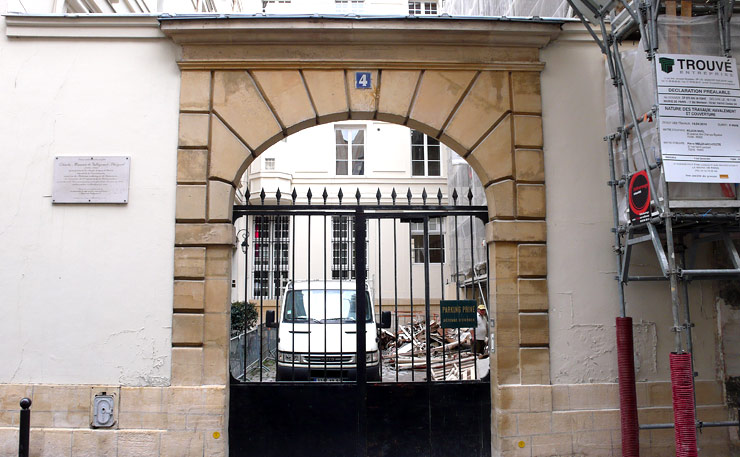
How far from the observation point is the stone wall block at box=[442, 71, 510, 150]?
7023mm

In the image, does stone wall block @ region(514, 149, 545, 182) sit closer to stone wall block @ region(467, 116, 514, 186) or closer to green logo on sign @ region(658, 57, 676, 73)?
stone wall block @ region(467, 116, 514, 186)

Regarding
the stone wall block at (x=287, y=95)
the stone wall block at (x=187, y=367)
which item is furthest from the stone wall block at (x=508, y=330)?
the stone wall block at (x=187, y=367)

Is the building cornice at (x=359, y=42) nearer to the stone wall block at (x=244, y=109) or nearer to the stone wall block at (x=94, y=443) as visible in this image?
the stone wall block at (x=244, y=109)

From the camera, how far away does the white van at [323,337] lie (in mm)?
7500

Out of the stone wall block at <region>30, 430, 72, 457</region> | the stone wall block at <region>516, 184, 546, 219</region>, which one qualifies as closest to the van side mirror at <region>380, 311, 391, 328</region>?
the stone wall block at <region>516, 184, 546, 219</region>

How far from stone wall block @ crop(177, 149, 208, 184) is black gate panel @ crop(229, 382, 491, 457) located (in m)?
2.47

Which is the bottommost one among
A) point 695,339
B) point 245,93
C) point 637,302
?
point 695,339

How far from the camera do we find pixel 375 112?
7.07 metres

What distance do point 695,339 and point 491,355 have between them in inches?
93.6

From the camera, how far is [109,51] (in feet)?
23.1

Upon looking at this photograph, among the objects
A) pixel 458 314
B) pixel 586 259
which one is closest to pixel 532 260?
pixel 586 259

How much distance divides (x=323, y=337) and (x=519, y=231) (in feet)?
12.3

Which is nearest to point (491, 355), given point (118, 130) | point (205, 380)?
point (205, 380)

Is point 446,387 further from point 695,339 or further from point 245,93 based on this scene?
point 245,93
